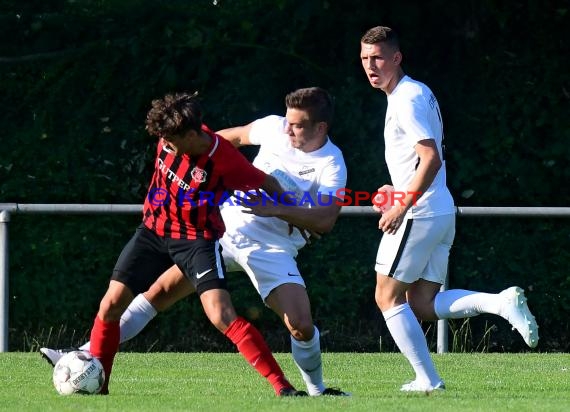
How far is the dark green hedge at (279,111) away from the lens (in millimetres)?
10930

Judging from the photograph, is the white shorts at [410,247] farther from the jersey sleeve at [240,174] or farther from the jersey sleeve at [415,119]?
the jersey sleeve at [240,174]

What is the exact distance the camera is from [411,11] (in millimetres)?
10969

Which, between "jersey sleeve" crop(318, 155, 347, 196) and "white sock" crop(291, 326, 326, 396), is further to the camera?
"jersey sleeve" crop(318, 155, 347, 196)

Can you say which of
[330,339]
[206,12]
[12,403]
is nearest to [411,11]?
[206,12]

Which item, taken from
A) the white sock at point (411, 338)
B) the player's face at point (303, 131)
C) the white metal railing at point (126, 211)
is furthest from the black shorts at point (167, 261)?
the white metal railing at point (126, 211)

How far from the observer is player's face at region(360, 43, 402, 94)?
7480 millimetres

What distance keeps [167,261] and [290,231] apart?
0.84m

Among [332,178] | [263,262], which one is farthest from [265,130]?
[263,262]

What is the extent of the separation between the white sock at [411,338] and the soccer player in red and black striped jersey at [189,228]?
676mm

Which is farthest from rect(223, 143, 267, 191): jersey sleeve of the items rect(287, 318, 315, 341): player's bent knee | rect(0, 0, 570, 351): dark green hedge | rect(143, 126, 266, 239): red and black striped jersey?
rect(0, 0, 570, 351): dark green hedge

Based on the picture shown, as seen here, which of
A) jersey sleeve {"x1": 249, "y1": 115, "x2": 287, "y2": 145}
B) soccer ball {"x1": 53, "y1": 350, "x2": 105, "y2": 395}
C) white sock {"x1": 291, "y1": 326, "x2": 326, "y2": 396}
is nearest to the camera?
soccer ball {"x1": 53, "y1": 350, "x2": 105, "y2": 395}

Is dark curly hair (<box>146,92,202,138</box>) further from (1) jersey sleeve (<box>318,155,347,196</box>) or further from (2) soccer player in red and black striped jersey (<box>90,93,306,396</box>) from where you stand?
(1) jersey sleeve (<box>318,155,347,196</box>)

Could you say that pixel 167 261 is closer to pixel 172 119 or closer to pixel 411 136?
pixel 172 119

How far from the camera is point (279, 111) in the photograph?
36.4 feet
